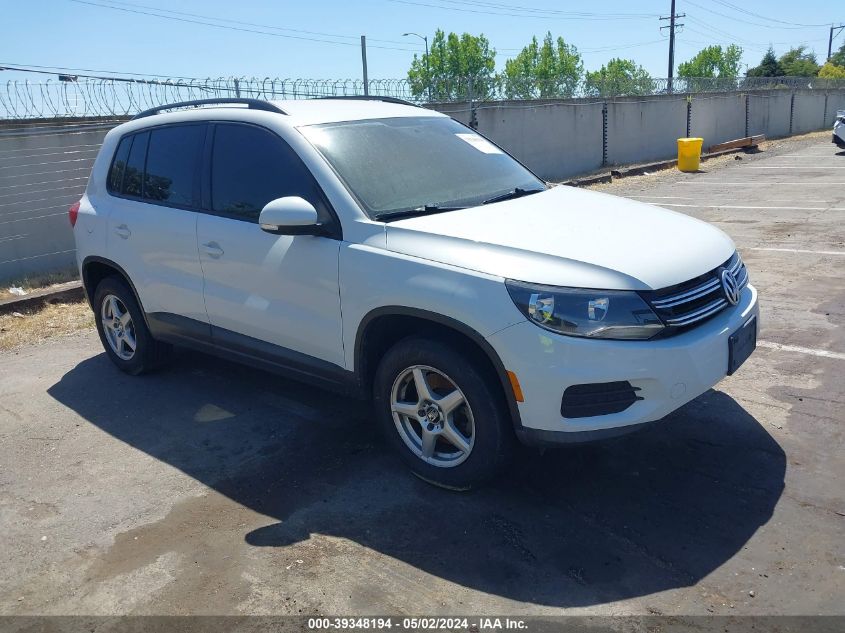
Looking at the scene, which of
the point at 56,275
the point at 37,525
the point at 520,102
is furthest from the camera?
the point at 520,102

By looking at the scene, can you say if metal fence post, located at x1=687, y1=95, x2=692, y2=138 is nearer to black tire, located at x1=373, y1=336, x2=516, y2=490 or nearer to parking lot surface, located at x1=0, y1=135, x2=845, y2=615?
parking lot surface, located at x1=0, y1=135, x2=845, y2=615

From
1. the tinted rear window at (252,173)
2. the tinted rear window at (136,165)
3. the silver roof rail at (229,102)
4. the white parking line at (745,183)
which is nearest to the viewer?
the tinted rear window at (252,173)

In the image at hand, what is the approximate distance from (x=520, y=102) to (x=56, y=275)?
40.1 ft

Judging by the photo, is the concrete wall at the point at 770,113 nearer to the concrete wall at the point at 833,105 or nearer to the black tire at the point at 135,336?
the concrete wall at the point at 833,105

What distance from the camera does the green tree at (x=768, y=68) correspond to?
Answer: 80.4 m

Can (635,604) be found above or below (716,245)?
below

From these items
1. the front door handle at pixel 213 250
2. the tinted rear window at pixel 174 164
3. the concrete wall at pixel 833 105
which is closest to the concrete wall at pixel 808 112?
the concrete wall at pixel 833 105

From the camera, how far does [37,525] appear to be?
383cm

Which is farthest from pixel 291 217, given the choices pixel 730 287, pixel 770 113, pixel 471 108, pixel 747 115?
pixel 770 113

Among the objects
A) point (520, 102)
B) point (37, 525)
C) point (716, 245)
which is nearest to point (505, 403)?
point (716, 245)

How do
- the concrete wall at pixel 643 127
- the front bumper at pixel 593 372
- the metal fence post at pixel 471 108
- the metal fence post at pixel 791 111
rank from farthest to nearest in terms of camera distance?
the metal fence post at pixel 791 111 < the concrete wall at pixel 643 127 < the metal fence post at pixel 471 108 < the front bumper at pixel 593 372

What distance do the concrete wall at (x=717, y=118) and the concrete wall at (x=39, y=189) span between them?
21448 mm

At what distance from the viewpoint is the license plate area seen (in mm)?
3645

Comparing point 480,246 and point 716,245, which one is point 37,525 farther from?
point 716,245
